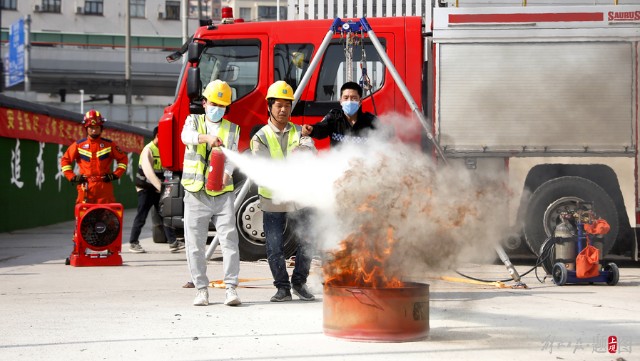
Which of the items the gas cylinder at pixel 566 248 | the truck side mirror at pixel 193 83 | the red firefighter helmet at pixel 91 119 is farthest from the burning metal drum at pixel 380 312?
the red firefighter helmet at pixel 91 119

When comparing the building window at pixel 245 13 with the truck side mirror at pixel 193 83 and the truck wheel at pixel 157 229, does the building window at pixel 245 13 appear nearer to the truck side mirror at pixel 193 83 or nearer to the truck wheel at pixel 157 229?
the truck wheel at pixel 157 229

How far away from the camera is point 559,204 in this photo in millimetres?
12609

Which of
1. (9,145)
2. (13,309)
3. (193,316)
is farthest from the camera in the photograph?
(9,145)

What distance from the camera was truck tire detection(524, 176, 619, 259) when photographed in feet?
41.2

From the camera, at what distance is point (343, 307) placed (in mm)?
6941

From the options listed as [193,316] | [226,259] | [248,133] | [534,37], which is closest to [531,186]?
[534,37]

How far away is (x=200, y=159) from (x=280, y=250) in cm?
108

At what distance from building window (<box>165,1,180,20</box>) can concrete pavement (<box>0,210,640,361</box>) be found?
3220 inches

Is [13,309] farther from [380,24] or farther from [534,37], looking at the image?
[534,37]

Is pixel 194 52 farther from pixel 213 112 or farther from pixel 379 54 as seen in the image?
pixel 213 112

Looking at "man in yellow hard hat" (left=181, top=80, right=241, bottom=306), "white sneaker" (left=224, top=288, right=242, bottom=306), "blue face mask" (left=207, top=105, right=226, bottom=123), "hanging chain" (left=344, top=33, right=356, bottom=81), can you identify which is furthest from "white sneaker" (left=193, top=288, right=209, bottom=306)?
"hanging chain" (left=344, top=33, right=356, bottom=81)

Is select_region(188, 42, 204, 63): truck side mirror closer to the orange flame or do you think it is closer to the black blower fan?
the black blower fan

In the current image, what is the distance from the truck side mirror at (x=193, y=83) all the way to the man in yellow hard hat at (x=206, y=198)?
3.47 meters

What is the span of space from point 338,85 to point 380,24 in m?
0.91
